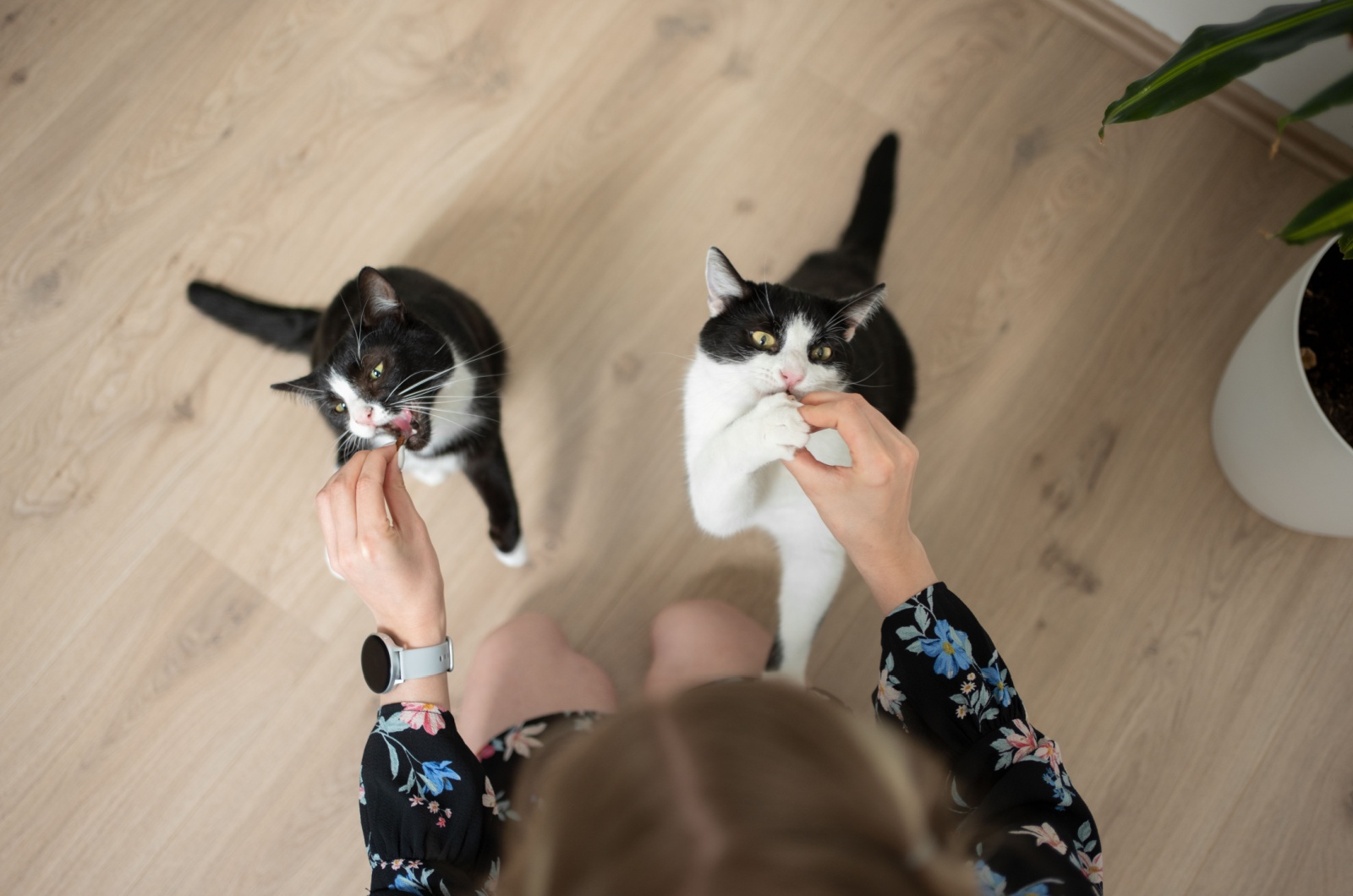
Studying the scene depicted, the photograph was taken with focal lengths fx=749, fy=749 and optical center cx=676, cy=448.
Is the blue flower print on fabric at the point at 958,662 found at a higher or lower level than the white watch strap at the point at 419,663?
higher

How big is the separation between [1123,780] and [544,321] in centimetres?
156

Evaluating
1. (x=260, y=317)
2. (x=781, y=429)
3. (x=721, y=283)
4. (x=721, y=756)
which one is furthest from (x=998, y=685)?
(x=260, y=317)

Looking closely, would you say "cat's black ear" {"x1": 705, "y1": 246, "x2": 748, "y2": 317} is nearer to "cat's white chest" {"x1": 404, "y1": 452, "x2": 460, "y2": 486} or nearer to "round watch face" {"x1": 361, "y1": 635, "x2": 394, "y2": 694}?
"cat's white chest" {"x1": 404, "y1": 452, "x2": 460, "y2": 486}

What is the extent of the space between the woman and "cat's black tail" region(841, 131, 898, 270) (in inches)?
29.4

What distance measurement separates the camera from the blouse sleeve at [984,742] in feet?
2.87

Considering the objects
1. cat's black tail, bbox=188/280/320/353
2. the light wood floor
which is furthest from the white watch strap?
cat's black tail, bbox=188/280/320/353

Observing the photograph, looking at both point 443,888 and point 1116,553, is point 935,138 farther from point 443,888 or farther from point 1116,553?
point 443,888

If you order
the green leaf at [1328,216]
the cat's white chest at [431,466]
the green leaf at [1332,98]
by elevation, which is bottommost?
the cat's white chest at [431,466]

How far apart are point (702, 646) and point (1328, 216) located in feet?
3.61

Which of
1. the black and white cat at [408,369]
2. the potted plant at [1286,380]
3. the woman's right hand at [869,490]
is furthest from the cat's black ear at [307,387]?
the potted plant at [1286,380]

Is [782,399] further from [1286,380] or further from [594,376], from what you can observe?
[1286,380]

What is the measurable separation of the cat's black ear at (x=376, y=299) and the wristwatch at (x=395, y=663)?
0.50 meters

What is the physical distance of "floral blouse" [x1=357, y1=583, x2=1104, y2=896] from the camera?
92 centimetres

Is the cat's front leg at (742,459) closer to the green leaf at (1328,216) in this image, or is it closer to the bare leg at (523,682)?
the bare leg at (523,682)
